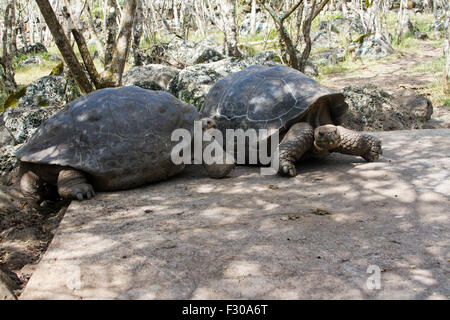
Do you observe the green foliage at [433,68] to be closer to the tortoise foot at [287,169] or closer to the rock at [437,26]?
the tortoise foot at [287,169]

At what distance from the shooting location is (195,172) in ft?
15.1

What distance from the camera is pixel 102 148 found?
386 centimetres

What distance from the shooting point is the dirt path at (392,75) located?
36.5ft

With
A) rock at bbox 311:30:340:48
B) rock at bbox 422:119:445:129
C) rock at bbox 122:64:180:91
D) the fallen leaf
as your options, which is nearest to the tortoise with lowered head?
the fallen leaf

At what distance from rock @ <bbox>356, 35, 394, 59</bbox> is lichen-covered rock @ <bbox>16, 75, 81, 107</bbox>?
11.7 metres

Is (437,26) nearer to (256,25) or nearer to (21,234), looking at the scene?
(256,25)

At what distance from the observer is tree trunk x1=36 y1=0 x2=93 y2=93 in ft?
16.5

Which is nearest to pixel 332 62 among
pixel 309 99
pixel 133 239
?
pixel 309 99

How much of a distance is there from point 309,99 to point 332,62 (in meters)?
11.6

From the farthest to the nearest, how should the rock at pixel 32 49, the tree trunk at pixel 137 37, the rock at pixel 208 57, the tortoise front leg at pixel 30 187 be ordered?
the rock at pixel 32 49 → the tree trunk at pixel 137 37 → the rock at pixel 208 57 → the tortoise front leg at pixel 30 187

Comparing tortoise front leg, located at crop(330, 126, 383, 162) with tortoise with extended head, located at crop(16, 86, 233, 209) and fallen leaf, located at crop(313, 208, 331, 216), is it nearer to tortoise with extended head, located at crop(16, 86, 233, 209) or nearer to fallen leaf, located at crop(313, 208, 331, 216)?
Result: tortoise with extended head, located at crop(16, 86, 233, 209)

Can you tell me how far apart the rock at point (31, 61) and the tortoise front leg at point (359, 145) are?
17.2 meters

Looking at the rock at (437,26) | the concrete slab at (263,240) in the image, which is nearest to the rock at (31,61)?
the concrete slab at (263,240)

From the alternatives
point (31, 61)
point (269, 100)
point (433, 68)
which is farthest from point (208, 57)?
point (31, 61)
